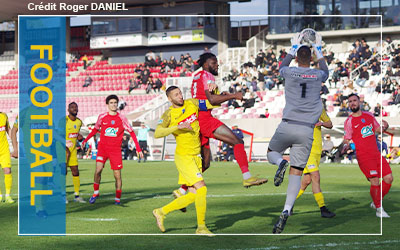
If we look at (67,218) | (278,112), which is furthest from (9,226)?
(278,112)

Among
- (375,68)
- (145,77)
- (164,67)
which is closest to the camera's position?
(375,68)

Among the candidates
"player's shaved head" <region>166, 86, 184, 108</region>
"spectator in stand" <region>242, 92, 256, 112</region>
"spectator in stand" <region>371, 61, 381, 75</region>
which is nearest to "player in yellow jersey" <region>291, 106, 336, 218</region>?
"player's shaved head" <region>166, 86, 184, 108</region>

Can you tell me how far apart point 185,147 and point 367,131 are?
11.5 ft

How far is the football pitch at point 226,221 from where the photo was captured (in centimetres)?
891

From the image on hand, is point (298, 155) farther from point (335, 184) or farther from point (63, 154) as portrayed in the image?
point (335, 184)

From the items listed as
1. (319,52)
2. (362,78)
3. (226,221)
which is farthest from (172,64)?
(319,52)

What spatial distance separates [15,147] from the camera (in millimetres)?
12984

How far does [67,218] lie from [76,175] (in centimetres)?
280

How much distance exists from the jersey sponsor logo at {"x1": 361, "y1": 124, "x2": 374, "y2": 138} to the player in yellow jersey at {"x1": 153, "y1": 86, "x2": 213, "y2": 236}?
325 cm

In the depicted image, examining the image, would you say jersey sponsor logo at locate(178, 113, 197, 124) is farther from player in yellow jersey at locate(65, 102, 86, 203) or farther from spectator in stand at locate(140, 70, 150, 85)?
spectator in stand at locate(140, 70, 150, 85)

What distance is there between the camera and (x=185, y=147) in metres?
9.73

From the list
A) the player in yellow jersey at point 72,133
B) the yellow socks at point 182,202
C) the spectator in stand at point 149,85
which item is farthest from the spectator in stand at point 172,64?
the yellow socks at point 182,202

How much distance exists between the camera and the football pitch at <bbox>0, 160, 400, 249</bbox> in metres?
8.91

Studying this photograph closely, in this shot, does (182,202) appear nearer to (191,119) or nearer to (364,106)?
(191,119)
